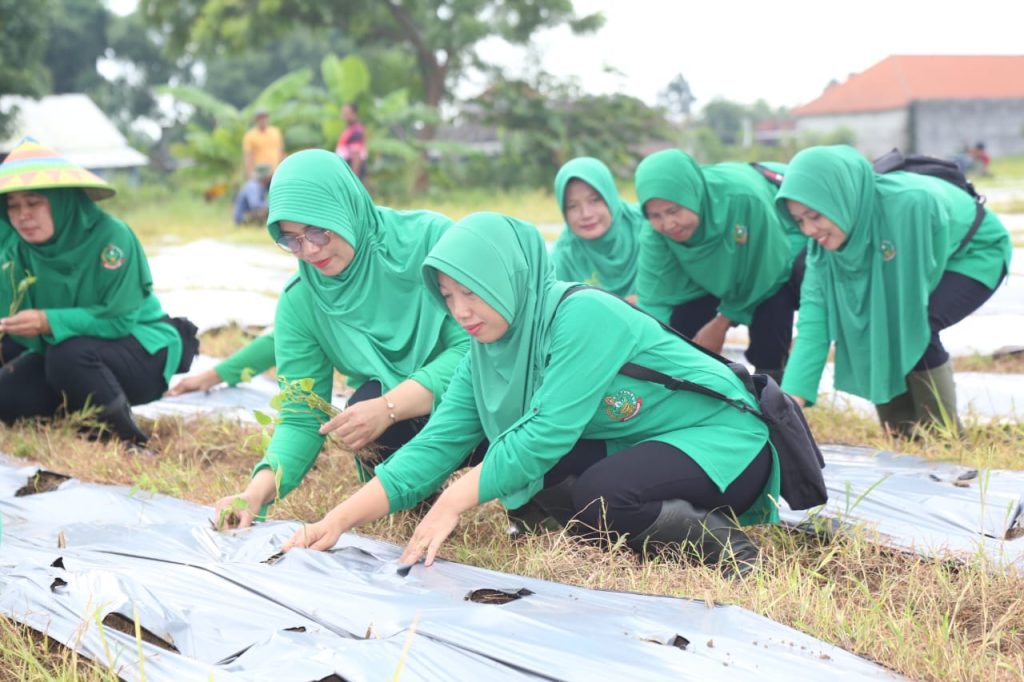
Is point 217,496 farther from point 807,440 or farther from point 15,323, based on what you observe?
point 807,440

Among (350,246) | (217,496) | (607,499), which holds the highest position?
(350,246)

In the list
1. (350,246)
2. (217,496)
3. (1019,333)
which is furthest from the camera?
(1019,333)

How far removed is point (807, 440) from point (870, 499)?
0.43 metres

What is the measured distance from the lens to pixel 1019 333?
4.61 m

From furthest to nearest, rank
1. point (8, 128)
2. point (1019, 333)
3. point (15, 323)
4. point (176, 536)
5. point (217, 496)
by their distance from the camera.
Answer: point (8, 128)
point (1019, 333)
point (15, 323)
point (217, 496)
point (176, 536)

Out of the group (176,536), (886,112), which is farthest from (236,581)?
(886,112)

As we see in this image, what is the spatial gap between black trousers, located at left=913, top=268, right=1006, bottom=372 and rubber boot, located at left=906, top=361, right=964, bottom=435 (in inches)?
0.9

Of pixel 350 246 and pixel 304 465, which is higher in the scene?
pixel 350 246

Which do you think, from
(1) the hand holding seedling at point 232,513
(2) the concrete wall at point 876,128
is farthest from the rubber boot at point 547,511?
Result: (2) the concrete wall at point 876,128

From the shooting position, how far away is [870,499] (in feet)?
9.11

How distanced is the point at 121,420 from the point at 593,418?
193cm

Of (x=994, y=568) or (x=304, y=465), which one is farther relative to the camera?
(x=304, y=465)

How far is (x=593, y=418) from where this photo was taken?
2.40 meters

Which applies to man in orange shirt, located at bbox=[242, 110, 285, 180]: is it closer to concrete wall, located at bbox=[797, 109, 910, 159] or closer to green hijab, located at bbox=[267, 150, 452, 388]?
green hijab, located at bbox=[267, 150, 452, 388]
